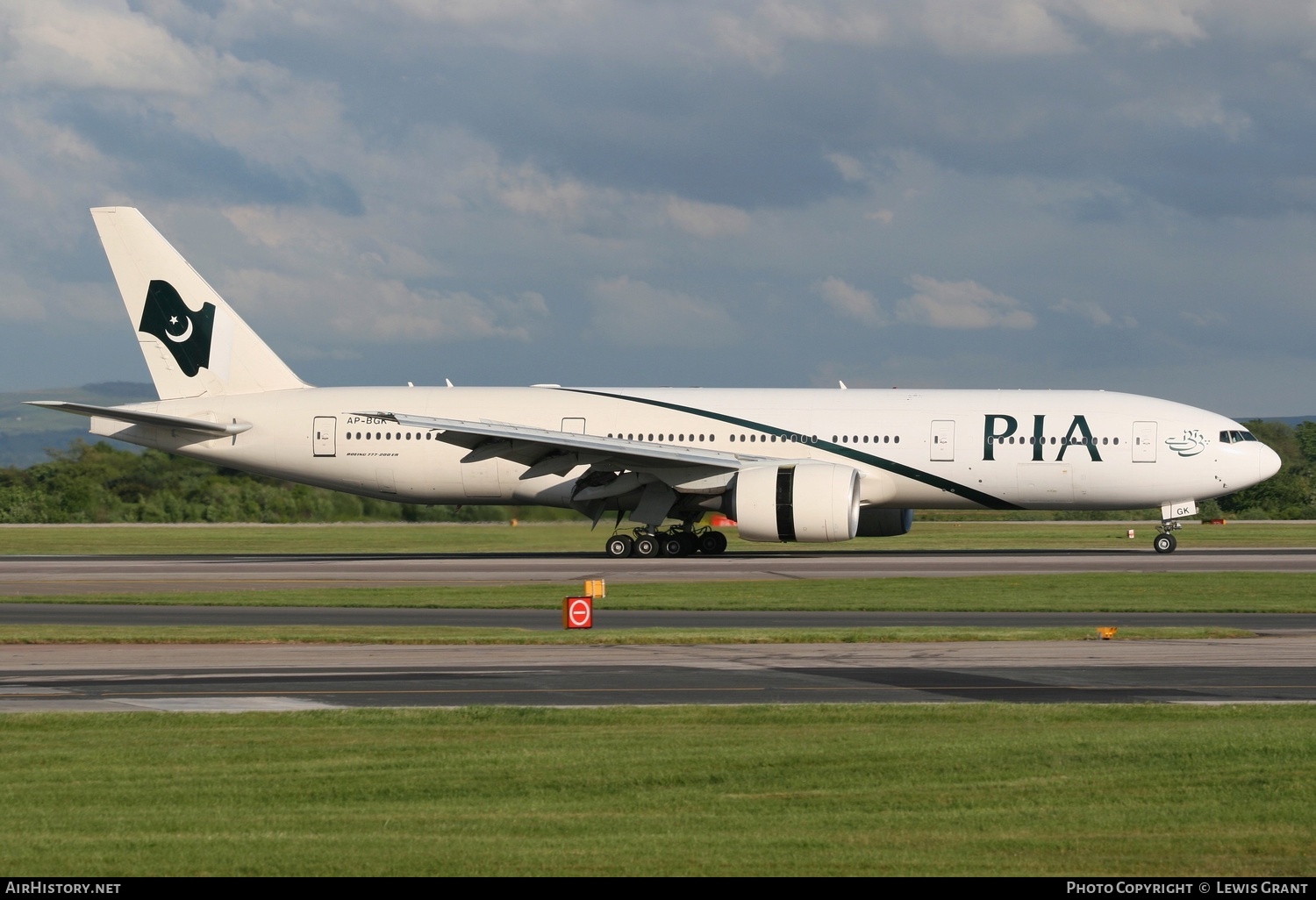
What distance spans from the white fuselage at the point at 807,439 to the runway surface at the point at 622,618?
1453cm

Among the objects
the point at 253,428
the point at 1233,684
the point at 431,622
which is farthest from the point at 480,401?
the point at 1233,684

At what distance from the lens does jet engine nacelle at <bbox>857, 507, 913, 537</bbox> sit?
139 feet

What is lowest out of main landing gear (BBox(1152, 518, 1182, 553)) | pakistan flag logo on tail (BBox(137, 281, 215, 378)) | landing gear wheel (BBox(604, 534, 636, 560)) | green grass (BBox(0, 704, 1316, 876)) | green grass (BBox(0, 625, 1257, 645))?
green grass (BBox(0, 704, 1316, 876))

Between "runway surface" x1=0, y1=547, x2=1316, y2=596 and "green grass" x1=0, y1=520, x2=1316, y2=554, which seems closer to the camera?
"runway surface" x1=0, y1=547, x2=1316, y2=596

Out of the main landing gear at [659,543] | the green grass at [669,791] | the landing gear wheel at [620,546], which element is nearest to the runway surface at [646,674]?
the green grass at [669,791]

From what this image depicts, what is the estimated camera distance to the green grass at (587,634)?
21.1 meters

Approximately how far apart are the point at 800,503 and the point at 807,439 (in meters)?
3.33

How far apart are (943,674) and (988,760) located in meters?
5.84

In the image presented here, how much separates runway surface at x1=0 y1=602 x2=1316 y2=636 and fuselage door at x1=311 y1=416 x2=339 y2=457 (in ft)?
50.8

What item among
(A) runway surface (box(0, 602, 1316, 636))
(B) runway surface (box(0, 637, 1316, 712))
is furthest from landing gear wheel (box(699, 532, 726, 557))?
(B) runway surface (box(0, 637, 1316, 712))

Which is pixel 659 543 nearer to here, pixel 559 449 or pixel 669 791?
pixel 559 449

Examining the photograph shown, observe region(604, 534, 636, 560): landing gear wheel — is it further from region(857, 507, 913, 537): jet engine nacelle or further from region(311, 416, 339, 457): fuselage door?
region(311, 416, 339, 457): fuselage door

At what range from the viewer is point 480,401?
42.4m

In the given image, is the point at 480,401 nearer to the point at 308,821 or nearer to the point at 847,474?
the point at 847,474
